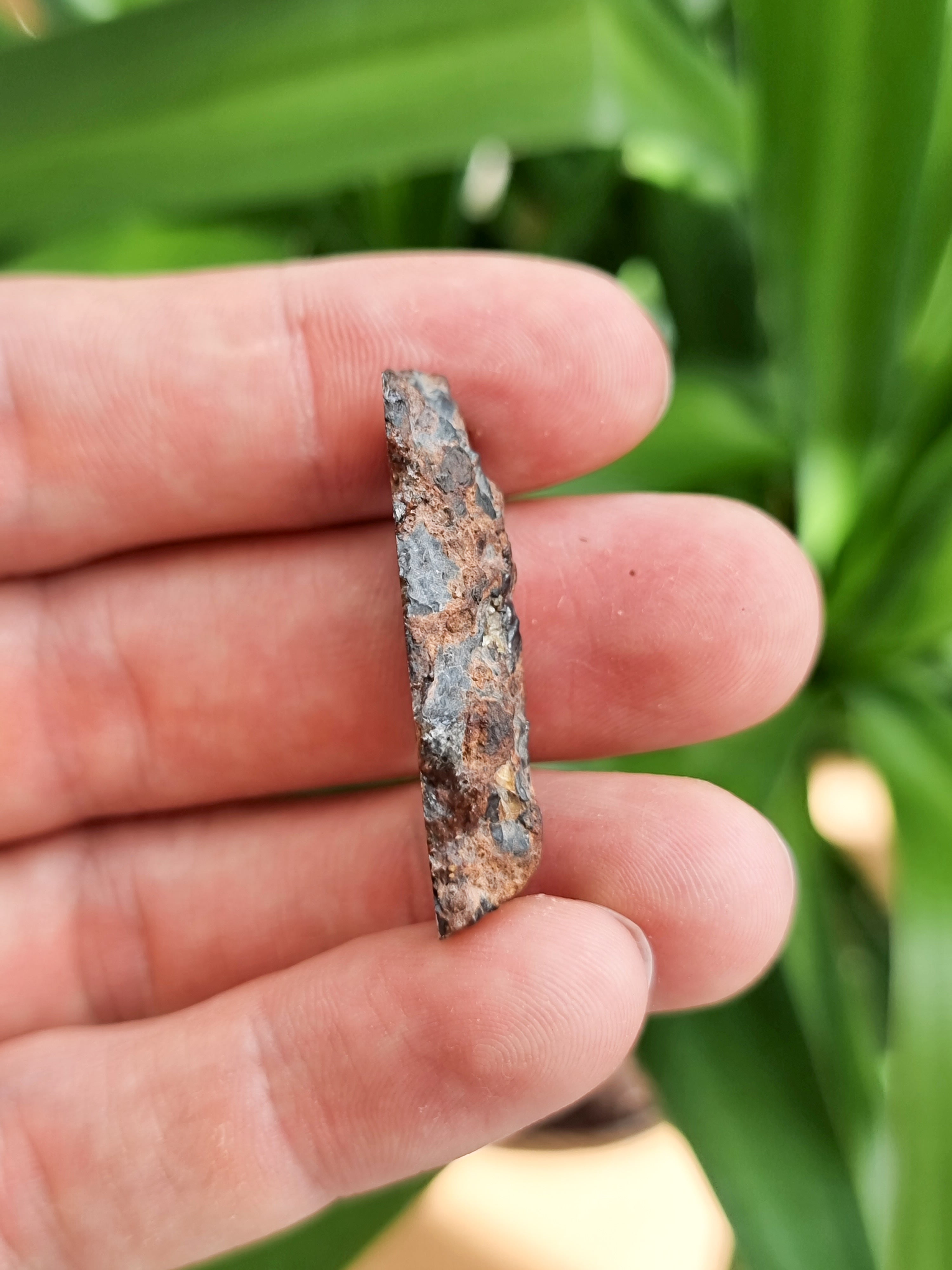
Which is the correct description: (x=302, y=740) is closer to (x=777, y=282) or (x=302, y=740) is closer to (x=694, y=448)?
(x=694, y=448)

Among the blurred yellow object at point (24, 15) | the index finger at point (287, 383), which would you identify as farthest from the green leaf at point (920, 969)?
the blurred yellow object at point (24, 15)

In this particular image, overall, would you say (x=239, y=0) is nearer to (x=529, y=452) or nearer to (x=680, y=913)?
(x=529, y=452)

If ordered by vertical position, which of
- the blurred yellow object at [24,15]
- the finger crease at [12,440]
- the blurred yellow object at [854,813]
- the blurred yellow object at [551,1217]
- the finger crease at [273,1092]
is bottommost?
the blurred yellow object at [551,1217]

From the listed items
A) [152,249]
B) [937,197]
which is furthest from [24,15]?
[937,197]

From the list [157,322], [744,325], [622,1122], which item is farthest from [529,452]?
[622,1122]

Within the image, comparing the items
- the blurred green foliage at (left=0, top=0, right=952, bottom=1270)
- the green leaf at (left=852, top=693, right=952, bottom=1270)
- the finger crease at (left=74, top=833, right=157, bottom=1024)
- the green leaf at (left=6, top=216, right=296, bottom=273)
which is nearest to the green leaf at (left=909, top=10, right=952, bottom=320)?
the blurred green foliage at (left=0, top=0, right=952, bottom=1270)

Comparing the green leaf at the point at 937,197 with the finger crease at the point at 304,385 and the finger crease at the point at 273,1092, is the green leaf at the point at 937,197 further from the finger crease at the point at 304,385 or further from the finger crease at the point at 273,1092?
the finger crease at the point at 273,1092

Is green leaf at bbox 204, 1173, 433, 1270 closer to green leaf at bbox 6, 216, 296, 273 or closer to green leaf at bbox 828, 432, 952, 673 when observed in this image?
green leaf at bbox 828, 432, 952, 673
